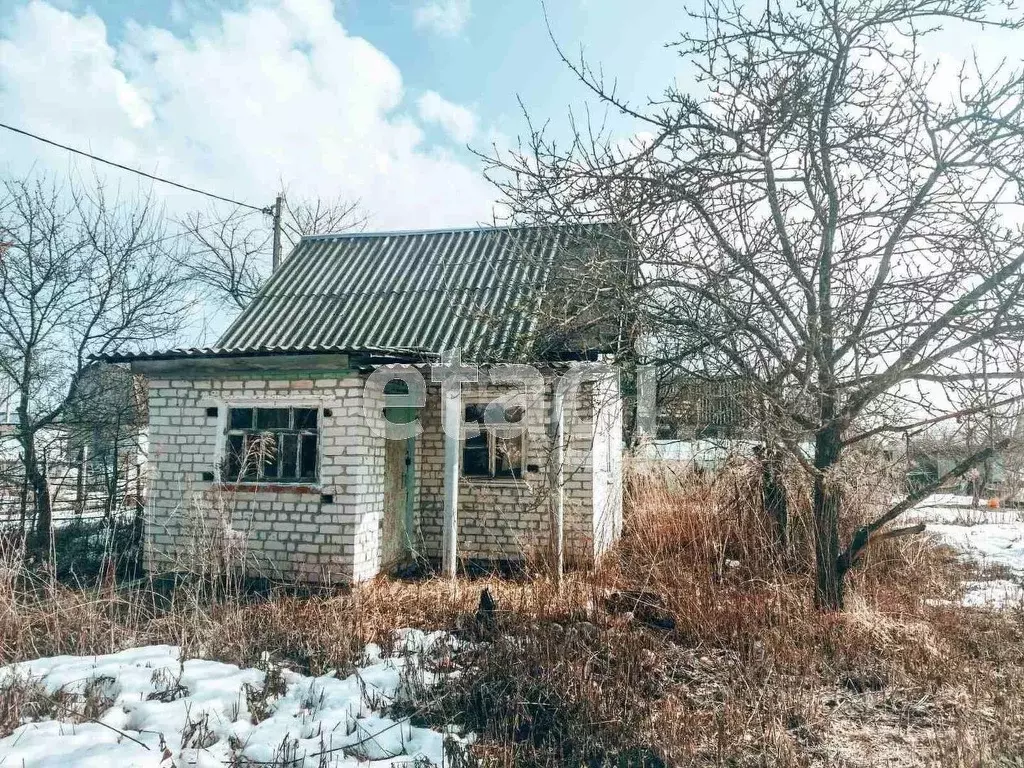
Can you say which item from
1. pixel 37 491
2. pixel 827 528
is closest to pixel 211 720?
pixel 827 528

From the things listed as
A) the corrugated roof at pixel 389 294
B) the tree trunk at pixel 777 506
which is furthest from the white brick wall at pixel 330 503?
the tree trunk at pixel 777 506

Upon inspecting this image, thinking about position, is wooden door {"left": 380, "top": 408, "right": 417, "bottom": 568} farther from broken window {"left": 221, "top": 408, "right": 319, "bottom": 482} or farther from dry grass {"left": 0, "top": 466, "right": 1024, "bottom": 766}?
dry grass {"left": 0, "top": 466, "right": 1024, "bottom": 766}

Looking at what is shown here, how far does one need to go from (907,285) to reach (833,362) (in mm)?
710

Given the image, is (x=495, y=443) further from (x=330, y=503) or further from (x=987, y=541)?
(x=987, y=541)

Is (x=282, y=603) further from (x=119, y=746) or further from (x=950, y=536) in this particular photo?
(x=950, y=536)

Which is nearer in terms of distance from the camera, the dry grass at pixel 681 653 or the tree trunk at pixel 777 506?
the dry grass at pixel 681 653

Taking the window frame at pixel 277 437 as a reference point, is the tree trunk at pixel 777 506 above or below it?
below

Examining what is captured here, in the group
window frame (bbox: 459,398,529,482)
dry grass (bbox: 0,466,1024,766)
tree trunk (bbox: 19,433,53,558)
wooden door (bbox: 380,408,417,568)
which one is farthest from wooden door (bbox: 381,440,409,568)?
tree trunk (bbox: 19,433,53,558)

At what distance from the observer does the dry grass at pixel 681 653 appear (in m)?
3.52

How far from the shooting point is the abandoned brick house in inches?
296

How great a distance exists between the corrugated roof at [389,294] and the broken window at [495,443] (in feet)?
4.15

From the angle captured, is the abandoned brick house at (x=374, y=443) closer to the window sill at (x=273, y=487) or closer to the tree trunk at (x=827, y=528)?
the window sill at (x=273, y=487)

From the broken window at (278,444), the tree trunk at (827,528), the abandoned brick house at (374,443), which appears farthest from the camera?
the broken window at (278,444)

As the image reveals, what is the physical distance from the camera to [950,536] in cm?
1102
